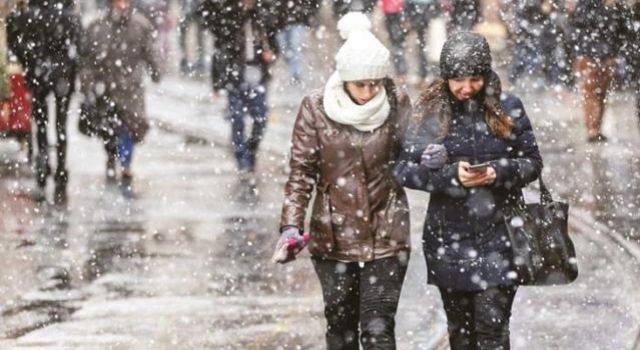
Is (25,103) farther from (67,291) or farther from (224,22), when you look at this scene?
(67,291)

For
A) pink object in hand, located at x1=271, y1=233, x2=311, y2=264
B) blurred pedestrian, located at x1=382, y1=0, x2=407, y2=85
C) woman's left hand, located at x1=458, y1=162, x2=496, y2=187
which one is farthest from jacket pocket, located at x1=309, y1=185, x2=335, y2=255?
blurred pedestrian, located at x1=382, y1=0, x2=407, y2=85

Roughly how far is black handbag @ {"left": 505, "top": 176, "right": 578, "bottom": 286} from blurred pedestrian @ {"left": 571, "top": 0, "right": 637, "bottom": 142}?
929 cm

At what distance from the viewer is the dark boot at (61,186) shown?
13766mm

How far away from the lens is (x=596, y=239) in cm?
1129

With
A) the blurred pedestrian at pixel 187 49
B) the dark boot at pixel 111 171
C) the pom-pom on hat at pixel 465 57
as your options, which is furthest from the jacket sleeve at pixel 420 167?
the blurred pedestrian at pixel 187 49

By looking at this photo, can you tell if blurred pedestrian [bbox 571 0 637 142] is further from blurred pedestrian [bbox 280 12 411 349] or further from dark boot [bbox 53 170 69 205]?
blurred pedestrian [bbox 280 12 411 349]

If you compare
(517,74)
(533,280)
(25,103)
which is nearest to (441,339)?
(533,280)

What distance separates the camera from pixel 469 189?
6562 millimetres

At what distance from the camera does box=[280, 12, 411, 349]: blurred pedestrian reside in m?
6.75

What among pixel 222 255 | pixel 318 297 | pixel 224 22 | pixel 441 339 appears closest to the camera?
pixel 441 339

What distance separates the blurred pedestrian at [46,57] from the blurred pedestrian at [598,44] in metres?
4.98

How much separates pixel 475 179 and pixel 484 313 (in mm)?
536

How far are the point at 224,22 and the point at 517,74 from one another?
750 cm

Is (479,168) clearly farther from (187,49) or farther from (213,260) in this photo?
(187,49)
